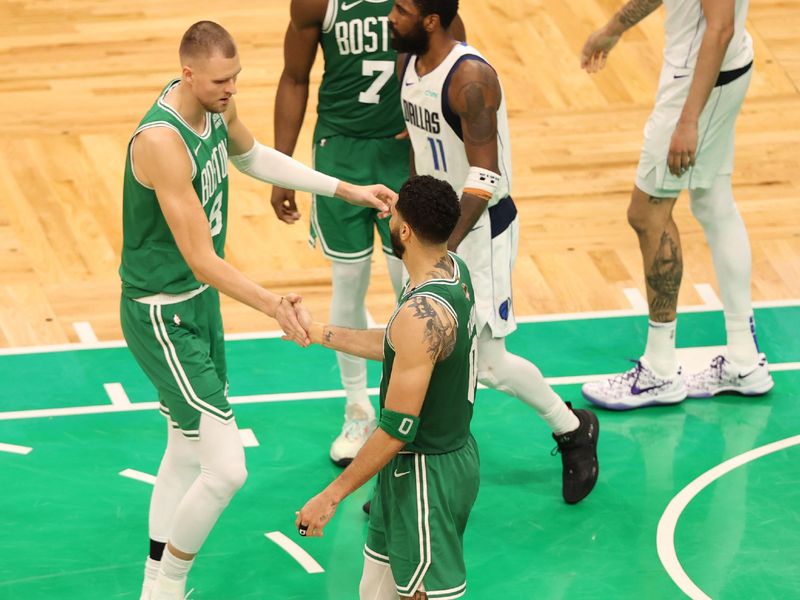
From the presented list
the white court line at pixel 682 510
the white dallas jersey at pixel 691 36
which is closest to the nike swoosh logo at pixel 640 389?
the white court line at pixel 682 510

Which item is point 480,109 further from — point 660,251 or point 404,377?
point 660,251

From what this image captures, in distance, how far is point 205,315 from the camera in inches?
227

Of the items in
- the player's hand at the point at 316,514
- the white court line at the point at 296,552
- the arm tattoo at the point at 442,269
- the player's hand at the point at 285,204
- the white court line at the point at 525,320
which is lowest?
the white court line at the point at 525,320

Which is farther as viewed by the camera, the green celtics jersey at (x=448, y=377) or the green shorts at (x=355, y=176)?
the green shorts at (x=355, y=176)

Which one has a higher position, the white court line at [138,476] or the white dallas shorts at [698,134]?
the white dallas shorts at [698,134]

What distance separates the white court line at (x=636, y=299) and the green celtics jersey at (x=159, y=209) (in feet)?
11.9

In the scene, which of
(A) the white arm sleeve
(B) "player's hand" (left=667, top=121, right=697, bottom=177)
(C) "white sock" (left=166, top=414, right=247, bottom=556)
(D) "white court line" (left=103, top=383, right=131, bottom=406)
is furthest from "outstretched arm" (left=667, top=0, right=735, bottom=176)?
(D) "white court line" (left=103, top=383, right=131, bottom=406)

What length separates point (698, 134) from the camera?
7.27m

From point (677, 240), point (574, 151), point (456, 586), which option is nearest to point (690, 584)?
point (456, 586)

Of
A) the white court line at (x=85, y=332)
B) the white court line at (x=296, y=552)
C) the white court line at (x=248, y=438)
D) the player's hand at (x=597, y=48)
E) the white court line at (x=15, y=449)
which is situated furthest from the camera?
the white court line at (x=85, y=332)

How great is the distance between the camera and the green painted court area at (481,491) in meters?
6.20

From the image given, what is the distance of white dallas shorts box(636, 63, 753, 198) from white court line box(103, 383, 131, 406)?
2873 millimetres

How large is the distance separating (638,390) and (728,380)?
1.64 ft

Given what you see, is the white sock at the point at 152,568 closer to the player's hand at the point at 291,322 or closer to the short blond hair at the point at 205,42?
the player's hand at the point at 291,322
